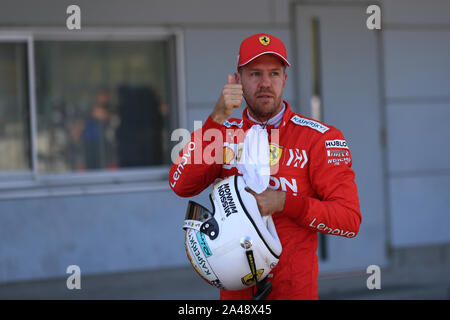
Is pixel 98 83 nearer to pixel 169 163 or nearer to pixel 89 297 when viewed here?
pixel 169 163

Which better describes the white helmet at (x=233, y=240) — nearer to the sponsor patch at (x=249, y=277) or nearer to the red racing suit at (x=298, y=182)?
the sponsor patch at (x=249, y=277)

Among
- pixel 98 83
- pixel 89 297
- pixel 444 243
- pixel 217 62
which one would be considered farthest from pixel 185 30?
pixel 444 243

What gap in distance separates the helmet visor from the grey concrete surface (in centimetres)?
357

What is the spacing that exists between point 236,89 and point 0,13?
3.97 m

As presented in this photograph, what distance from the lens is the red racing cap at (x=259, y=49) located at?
2658 millimetres

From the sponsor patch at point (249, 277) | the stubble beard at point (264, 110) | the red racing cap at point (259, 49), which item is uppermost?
the red racing cap at point (259, 49)

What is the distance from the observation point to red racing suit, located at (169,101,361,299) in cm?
246

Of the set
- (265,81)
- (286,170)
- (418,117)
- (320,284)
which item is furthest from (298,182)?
(418,117)

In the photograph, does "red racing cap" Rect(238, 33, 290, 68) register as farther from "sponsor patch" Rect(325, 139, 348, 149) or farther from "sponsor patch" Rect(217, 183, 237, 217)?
"sponsor patch" Rect(217, 183, 237, 217)

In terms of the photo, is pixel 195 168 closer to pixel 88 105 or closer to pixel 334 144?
pixel 334 144

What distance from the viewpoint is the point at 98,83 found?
612cm

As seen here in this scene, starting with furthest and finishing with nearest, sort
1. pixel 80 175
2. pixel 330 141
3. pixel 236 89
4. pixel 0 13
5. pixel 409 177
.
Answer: pixel 409 177, pixel 80 175, pixel 0 13, pixel 330 141, pixel 236 89

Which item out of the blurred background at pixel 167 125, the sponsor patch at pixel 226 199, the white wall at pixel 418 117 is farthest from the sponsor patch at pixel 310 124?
the white wall at pixel 418 117

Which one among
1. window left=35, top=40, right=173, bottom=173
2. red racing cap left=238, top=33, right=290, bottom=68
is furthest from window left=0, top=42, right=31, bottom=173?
red racing cap left=238, top=33, right=290, bottom=68
